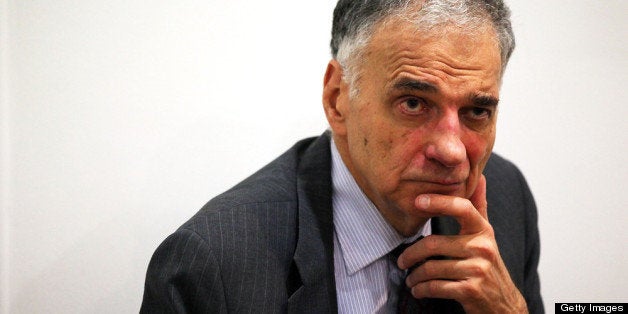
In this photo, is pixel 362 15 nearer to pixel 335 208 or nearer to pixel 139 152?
pixel 335 208

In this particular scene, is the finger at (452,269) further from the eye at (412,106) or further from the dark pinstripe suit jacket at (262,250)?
the eye at (412,106)

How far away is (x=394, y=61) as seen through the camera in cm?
109

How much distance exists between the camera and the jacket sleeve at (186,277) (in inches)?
42.7

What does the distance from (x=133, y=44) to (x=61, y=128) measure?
0.31m

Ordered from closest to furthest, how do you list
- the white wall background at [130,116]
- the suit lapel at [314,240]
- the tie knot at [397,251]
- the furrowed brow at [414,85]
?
the furrowed brow at [414,85] < the suit lapel at [314,240] < the tie knot at [397,251] < the white wall background at [130,116]

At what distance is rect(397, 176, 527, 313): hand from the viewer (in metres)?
1.20

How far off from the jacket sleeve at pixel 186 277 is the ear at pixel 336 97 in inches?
17.0

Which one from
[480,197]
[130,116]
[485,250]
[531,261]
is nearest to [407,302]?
[485,250]

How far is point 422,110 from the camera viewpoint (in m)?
1.11

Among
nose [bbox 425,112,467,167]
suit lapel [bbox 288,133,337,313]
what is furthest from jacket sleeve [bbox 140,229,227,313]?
nose [bbox 425,112,467,167]

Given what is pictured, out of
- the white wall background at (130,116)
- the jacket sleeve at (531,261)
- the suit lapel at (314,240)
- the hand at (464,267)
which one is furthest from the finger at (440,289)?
the white wall background at (130,116)

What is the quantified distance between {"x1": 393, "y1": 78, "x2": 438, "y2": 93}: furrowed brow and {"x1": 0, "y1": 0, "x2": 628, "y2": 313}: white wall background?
0.61 meters

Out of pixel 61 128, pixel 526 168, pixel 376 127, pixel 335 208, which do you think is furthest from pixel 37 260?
pixel 526 168

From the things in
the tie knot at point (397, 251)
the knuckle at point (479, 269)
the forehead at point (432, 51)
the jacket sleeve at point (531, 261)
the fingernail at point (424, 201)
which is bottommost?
the jacket sleeve at point (531, 261)
